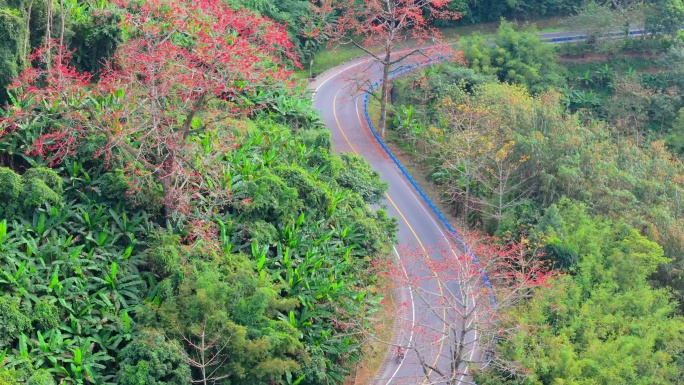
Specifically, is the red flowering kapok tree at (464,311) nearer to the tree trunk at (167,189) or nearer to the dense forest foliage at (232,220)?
the dense forest foliage at (232,220)

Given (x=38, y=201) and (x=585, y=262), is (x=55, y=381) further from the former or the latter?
(x=585, y=262)

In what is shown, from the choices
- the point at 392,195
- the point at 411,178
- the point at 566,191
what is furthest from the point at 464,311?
the point at 411,178

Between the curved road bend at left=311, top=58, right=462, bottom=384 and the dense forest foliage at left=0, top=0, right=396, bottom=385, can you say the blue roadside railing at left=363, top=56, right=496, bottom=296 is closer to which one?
the curved road bend at left=311, top=58, right=462, bottom=384

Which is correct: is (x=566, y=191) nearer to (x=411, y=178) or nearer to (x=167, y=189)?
(x=411, y=178)

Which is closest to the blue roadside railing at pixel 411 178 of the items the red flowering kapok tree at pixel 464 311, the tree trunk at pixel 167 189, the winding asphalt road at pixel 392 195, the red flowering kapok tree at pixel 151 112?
the winding asphalt road at pixel 392 195

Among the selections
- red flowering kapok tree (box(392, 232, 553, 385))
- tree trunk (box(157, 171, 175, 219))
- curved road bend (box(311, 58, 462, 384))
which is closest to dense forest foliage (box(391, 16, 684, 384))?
red flowering kapok tree (box(392, 232, 553, 385))

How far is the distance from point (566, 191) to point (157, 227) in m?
18.3

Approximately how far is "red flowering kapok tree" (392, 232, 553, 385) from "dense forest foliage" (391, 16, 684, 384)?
0.62 metres

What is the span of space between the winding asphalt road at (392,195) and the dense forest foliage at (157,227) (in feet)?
5.65

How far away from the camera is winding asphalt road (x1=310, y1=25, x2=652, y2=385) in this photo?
84.0 feet

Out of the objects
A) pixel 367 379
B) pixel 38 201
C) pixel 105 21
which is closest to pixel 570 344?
pixel 367 379

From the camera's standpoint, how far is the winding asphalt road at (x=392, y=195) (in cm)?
2559

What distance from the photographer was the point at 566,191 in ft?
111

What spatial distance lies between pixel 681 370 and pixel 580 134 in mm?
13466
